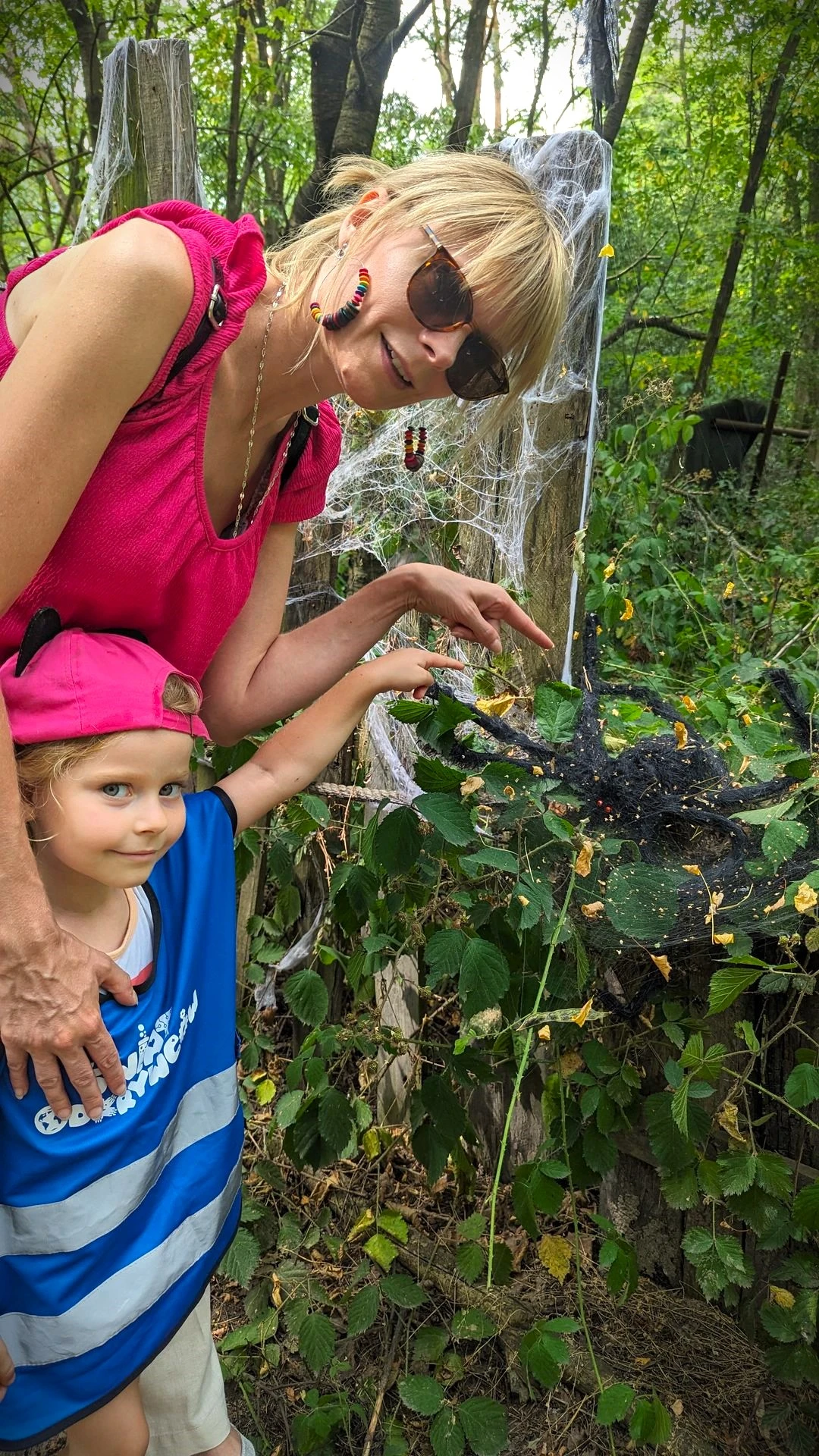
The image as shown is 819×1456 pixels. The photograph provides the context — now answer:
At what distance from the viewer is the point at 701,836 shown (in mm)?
1488

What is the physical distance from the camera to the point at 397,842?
1559 mm

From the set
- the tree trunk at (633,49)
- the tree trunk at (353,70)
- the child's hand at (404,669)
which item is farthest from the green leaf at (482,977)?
the tree trunk at (633,49)

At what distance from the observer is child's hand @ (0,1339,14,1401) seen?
119cm

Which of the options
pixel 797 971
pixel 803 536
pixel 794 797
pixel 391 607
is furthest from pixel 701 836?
pixel 803 536

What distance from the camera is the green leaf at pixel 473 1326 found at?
174 centimetres

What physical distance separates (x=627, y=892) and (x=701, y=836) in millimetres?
202

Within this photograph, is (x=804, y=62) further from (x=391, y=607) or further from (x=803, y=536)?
(x=391, y=607)

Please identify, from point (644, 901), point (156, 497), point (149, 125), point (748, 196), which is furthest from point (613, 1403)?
point (748, 196)

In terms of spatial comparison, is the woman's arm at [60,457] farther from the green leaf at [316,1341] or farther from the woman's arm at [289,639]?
the green leaf at [316,1341]

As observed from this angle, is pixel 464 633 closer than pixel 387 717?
Yes

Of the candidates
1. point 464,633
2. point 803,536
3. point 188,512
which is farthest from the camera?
point 803,536

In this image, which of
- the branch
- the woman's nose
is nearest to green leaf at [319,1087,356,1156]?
the woman's nose

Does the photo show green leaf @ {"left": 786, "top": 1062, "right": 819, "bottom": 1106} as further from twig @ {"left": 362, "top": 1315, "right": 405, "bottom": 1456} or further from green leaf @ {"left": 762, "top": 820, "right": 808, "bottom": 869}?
twig @ {"left": 362, "top": 1315, "right": 405, "bottom": 1456}

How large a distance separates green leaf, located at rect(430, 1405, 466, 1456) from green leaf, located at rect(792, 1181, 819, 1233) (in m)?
0.71
